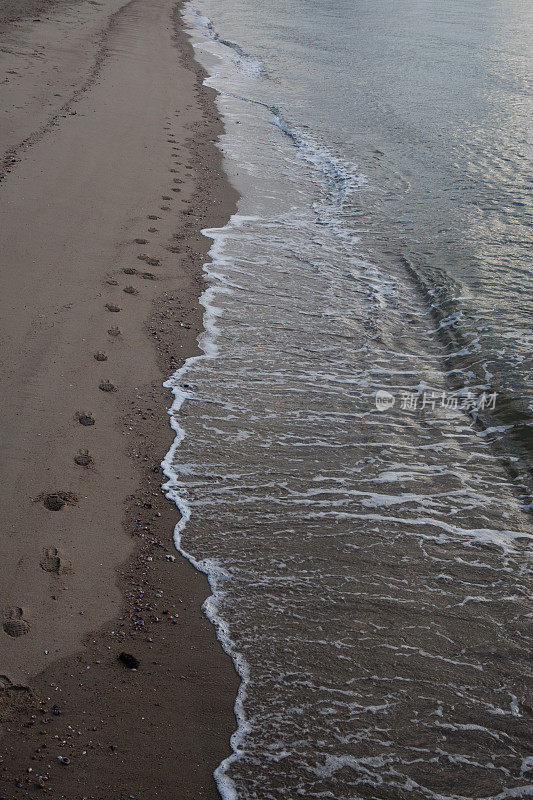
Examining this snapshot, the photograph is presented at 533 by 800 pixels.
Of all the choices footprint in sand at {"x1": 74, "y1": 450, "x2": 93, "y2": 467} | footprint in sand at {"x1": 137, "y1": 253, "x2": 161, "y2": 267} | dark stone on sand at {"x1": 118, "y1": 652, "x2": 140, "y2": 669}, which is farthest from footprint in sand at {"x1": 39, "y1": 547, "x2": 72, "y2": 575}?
footprint in sand at {"x1": 137, "y1": 253, "x2": 161, "y2": 267}

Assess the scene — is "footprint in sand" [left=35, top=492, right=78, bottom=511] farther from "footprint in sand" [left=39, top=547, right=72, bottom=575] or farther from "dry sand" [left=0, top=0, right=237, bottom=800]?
"footprint in sand" [left=39, top=547, right=72, bottom=575]

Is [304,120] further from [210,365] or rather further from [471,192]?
[210,365]

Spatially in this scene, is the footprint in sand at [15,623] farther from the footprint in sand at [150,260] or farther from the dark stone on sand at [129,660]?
the footprint in sand at [150,260]

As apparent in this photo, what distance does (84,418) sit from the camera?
452cm

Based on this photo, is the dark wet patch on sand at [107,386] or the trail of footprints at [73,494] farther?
the dark wet patch on sand at [107,386]

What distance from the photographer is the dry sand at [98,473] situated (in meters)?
2.72

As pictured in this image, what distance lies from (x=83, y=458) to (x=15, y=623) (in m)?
1.33

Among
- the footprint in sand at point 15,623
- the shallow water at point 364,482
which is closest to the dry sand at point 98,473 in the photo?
the footprint in sand at point 15,623

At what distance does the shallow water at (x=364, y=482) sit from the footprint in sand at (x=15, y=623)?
1000 millimetres

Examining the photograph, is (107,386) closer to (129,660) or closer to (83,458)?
(83,458)

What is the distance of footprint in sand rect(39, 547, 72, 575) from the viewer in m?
3.41

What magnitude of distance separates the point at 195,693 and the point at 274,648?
496mm

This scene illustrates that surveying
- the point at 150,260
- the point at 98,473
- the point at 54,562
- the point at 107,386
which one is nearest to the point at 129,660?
the point at 54,562

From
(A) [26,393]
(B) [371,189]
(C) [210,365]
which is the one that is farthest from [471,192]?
→ (A) [26,393]
